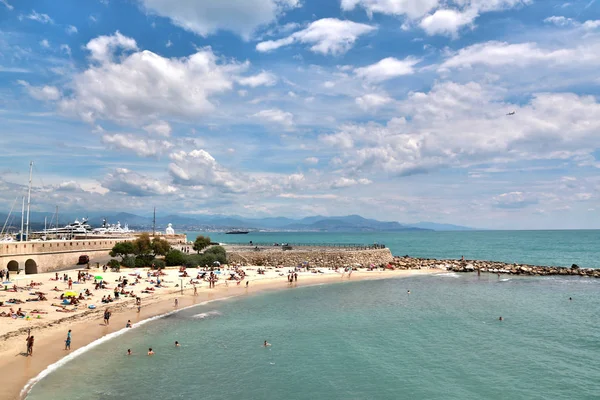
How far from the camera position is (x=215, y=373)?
818 inches

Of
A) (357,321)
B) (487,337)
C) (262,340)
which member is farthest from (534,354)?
(262,340)

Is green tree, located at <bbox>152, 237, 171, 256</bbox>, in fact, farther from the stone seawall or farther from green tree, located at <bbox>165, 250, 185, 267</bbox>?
the stone seawall

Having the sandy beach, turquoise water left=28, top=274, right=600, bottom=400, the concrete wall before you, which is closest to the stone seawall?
the sandy beach

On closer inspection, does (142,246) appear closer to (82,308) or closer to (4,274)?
(4,274)

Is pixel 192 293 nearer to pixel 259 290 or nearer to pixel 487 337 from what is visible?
pixel 259 290

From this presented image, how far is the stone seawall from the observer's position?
212 feet

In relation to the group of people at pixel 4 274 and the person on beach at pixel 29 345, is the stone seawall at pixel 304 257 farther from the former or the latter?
the person on beach at pixel 29 345

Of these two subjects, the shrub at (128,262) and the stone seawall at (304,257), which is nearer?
the shrub at (128,262)

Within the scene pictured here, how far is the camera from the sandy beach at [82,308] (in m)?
20.6

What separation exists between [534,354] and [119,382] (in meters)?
23.8

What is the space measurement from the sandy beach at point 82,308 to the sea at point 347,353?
51.4 inches

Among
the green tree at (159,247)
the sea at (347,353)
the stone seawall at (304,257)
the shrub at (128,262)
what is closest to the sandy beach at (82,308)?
the sea at (347,353)

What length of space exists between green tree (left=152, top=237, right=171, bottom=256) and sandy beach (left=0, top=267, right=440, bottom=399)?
577cm

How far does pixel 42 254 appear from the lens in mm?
48188
